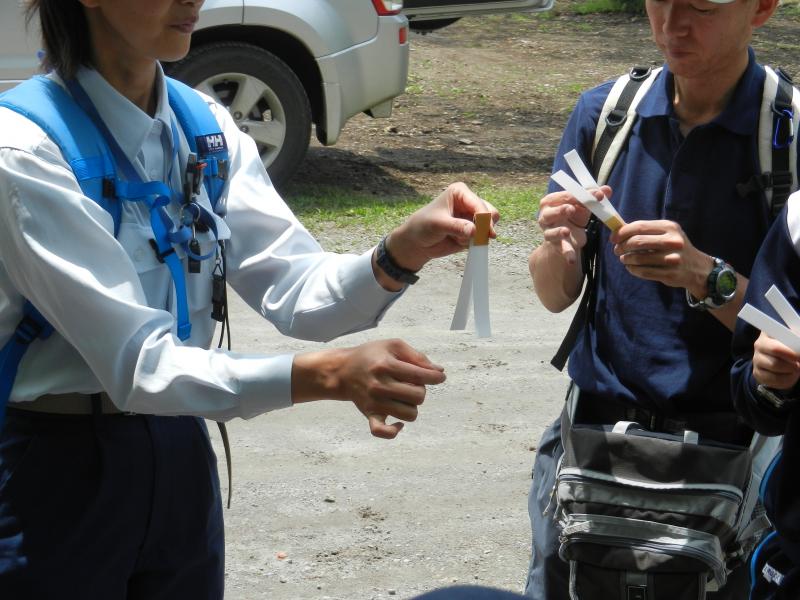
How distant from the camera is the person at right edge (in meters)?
2.54

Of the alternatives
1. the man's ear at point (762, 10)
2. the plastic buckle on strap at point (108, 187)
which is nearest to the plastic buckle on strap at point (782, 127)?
the man's ear at point (762, 10)

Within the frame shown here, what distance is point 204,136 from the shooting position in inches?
106

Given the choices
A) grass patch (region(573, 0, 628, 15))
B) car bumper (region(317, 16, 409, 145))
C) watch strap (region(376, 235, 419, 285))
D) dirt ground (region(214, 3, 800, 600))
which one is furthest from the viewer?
grass patch (region(573, 0, 628, 15))

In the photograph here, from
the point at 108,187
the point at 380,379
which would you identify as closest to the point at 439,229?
the point at 380,379

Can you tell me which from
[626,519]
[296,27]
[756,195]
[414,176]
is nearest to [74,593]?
[626,519]

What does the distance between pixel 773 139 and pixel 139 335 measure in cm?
154

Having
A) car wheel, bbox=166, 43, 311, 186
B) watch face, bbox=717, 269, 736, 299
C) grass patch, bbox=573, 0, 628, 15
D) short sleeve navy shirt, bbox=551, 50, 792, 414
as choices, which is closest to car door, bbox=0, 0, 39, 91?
car wheel, bbox=166, 43, 311, 186

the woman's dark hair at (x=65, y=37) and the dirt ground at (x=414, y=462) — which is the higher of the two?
the woman's dark hair at (x=65, y=37)

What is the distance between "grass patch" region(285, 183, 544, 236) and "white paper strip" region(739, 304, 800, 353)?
595 centimetres

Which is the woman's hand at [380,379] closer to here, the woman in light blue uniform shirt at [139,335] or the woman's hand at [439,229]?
the woman in light blue uniform shirt at [139,335]

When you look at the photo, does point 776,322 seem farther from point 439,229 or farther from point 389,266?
point 389,266

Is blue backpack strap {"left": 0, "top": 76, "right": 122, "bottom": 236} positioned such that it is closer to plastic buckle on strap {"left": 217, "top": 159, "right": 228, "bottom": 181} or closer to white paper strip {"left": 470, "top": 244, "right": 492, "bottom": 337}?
plastic buckle on strap {"left": 217, "top": 159, "right": 228, "bottom": 181}

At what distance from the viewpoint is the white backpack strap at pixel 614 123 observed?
10.2 ft

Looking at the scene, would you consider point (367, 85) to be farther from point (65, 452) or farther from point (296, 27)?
point (65, 452)
